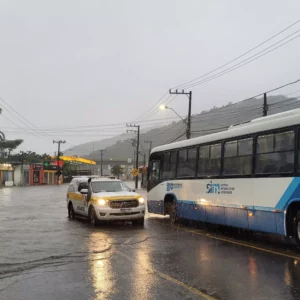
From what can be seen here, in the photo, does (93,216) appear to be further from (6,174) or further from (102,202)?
(6,174)

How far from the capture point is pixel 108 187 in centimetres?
1580

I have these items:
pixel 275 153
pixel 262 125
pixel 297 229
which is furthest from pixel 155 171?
pixel 297 229

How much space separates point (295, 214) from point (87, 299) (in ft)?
18.3

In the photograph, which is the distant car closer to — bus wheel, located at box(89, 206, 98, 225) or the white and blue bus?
bus wheel, located at box(89, 206, 98, 225)

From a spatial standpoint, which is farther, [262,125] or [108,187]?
[108,187]

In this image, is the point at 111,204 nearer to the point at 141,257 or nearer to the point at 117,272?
the point at 141,257

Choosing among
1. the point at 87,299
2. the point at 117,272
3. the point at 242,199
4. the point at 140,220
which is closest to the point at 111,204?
the point at 140,220

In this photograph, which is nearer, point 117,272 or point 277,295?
point 277,295

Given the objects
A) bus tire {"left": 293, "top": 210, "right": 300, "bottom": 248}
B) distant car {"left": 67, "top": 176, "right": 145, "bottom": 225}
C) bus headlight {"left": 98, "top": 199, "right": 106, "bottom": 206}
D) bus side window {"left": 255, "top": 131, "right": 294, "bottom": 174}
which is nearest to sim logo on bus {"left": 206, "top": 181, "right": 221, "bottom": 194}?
bus side window {"left": 255, "top": 131, "right": 294, "bottom": 174}

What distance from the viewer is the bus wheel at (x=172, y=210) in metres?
15.4

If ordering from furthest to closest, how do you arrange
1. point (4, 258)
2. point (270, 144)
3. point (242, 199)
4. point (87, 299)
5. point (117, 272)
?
1. point (242, 199)
2. point (270, 144)
3. point (4, 258)
4. point (117, 272)
5. point (87, 299)

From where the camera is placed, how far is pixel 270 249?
9758 millimetres

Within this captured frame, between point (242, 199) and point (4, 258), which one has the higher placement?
point (242, 199)

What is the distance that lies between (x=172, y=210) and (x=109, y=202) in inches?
101
